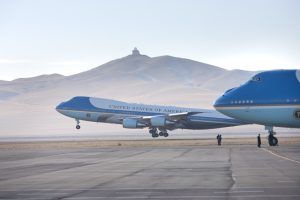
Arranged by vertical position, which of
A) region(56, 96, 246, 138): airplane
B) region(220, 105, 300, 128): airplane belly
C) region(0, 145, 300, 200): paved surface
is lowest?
region(0, 145, 300, 200): paved surface

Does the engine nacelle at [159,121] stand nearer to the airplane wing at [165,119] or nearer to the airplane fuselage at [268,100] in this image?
the airplane wing at [165,119]

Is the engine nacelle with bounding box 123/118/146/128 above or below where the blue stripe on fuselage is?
below

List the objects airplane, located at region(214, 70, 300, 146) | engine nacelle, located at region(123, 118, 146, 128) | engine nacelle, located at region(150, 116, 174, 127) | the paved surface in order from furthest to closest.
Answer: engine nacelle, located at region(123, 118, 146, 128)
engine nacelle, located at region(150, 116, 174, 127)
airplane, located at region(214, 70, 300, 146)
the paved surface

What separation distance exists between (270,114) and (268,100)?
1052 millimetres

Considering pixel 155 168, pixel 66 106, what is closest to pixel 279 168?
pixel 155 168

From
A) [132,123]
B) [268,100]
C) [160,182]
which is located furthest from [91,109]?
[160,182]

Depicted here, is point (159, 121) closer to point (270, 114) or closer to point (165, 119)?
point (165, 119)

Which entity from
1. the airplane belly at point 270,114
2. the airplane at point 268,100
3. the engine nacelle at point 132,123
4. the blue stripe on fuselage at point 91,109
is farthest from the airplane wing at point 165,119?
the airplane belly at point 270,114

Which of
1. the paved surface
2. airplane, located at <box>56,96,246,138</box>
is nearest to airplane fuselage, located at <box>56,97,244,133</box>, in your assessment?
airplane, located at <box>56,96,246,138</box>

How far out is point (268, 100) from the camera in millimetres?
47312

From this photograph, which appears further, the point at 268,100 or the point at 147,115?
the point at 147,115

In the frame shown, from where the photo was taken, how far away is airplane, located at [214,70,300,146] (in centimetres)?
4688

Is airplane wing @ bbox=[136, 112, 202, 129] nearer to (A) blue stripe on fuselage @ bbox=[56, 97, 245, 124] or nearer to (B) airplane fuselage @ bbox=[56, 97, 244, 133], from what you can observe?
(B) airplane fuselage @ bbox=[56, 97, 244, 133]

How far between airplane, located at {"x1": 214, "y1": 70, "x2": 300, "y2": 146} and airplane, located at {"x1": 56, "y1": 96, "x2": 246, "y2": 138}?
122ft
